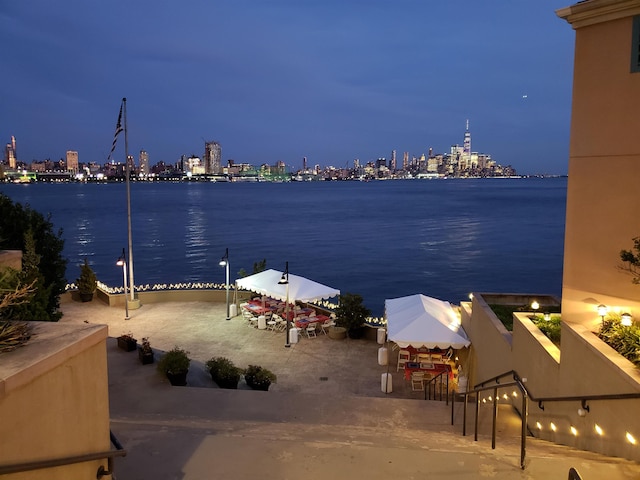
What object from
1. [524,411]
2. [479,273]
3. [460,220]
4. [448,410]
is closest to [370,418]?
[448,410]

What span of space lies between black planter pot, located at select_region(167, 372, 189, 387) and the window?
980 centimetres

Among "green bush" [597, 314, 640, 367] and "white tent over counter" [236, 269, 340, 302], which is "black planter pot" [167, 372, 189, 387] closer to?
"white tent over counter" [236, 269, 340, 302]

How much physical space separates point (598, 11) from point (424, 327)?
7.82 meters

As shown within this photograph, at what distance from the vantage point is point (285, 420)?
9.30m

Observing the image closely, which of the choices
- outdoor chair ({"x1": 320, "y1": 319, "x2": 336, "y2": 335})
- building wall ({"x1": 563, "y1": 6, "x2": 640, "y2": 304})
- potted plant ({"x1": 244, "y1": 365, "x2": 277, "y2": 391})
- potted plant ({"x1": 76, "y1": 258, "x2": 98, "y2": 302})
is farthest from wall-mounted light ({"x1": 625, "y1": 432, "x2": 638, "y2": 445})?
potted plant ({"x1": 76, "y1": 258, "x2": 98, "y2": 302})

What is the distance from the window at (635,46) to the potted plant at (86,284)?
1755 cm

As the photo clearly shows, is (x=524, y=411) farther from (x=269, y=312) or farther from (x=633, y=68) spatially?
(x=269, y=312)

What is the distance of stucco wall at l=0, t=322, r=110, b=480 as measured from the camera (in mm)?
3191

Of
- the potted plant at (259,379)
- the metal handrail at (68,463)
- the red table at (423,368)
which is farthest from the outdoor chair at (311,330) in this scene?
the metal handrail at (68,463)

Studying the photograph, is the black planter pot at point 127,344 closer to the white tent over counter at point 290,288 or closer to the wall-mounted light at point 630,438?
the white tent over counter at point 290,288

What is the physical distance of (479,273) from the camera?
44844 mm

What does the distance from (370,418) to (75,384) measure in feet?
22.6

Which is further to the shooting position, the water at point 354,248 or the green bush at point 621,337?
the water at point 354,248

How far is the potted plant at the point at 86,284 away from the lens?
19605mm
